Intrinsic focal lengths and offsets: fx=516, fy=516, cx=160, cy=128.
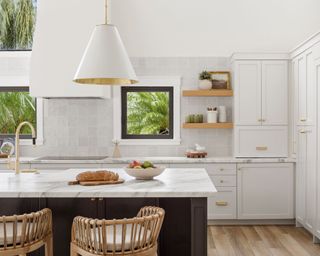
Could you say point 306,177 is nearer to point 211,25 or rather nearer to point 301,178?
point 301,178

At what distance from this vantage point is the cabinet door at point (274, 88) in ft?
20.5

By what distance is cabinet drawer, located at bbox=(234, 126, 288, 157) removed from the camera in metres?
6.27

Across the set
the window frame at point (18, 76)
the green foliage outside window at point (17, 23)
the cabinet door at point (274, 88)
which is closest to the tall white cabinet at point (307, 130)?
the cabinet door at point (274, 88)

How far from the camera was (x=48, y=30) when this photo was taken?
20.6 feet

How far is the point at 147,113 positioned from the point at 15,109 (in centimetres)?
182

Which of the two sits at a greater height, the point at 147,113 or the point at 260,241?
the point at 147,113

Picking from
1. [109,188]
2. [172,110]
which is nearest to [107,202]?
[109,188]

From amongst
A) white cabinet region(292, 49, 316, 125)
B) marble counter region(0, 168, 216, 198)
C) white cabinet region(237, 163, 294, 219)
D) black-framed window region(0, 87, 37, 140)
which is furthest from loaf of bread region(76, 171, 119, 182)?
black-framed window region(0, 87, 37, 140)

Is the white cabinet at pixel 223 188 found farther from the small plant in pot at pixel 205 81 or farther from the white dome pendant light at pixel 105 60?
the white dome pendant light at pixel 105 60

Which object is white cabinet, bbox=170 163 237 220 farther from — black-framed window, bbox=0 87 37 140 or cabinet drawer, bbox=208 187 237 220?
black-framed window, bbox=0 87 37 140

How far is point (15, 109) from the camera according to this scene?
279 inches

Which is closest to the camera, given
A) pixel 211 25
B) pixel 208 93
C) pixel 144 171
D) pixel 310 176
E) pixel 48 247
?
pixel 48 247

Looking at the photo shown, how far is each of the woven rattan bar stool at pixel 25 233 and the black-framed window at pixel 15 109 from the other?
3941 mm

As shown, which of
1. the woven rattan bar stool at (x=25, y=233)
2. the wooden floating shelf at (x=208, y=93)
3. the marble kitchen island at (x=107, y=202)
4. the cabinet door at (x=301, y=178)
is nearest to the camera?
the woven rattan bar stool at (x=25, y=233)
